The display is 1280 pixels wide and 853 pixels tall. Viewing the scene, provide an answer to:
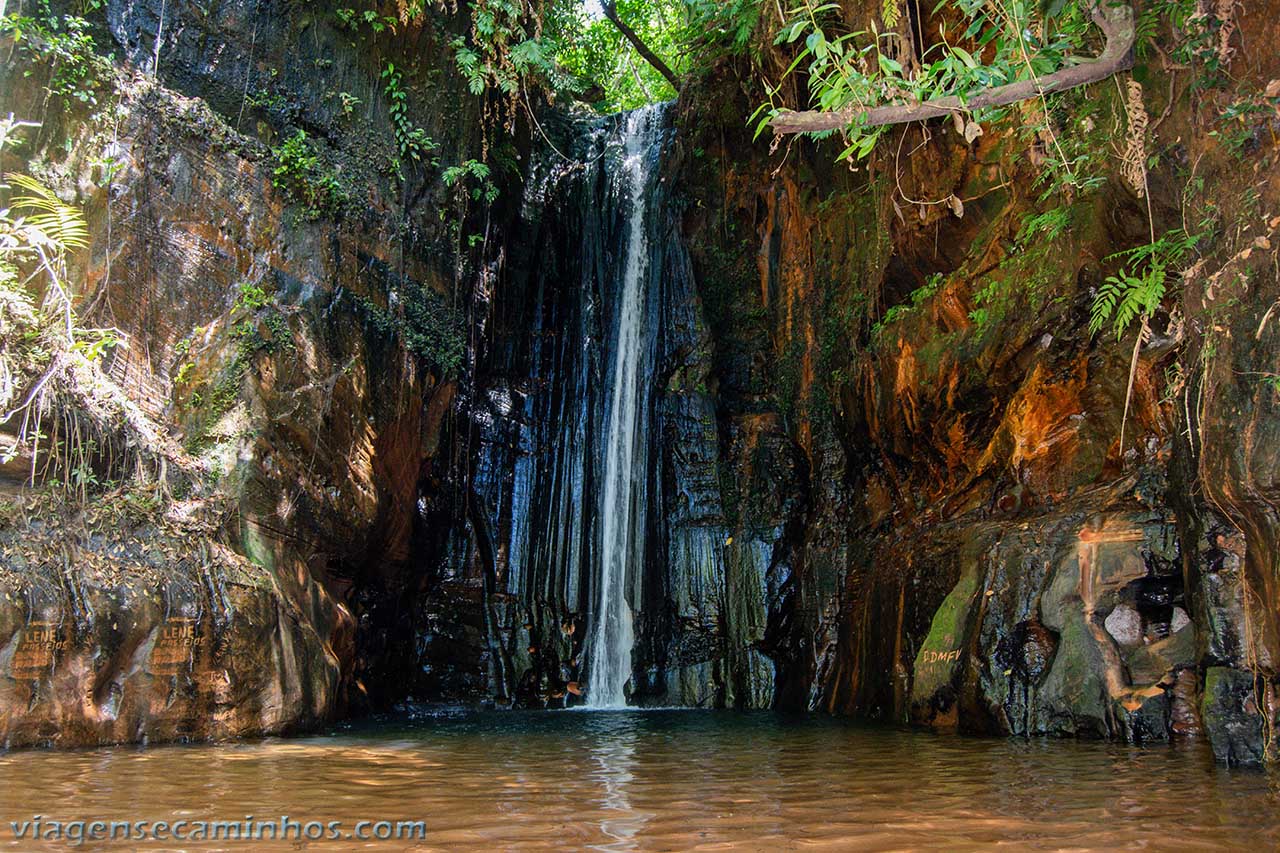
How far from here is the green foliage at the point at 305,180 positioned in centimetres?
916

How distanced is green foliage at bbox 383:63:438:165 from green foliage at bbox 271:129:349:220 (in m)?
1.25

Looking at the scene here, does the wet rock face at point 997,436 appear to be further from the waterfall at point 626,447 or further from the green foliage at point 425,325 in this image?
the green foliage at point 425,325

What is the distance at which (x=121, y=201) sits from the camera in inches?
309

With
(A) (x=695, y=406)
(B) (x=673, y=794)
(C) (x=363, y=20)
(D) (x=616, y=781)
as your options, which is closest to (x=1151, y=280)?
(B) (x=673, y=794)

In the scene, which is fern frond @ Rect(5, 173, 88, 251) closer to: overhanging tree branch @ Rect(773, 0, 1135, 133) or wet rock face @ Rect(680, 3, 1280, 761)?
overhanging tree branch @ Rect(773, 0, 1135, 133)

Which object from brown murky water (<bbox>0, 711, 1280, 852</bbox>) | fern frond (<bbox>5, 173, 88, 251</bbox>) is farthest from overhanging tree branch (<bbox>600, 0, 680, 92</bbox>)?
brown murky water (<bbox>0, 711, 1280, 852</bbox>)

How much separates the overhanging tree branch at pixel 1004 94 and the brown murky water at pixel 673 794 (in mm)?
3119

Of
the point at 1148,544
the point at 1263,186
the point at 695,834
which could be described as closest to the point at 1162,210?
the point at 1263,186

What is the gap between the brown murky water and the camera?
122 inches

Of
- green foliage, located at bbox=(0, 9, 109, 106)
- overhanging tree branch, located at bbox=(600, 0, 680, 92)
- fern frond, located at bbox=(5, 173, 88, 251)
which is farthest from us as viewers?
overhanging tree branch, located at bbox=(600, 0, 680, 92)

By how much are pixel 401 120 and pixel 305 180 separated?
1.73 m

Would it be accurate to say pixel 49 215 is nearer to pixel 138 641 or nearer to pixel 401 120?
pixel 138 641

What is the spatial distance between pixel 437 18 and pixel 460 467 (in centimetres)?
563

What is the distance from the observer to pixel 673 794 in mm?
4012
